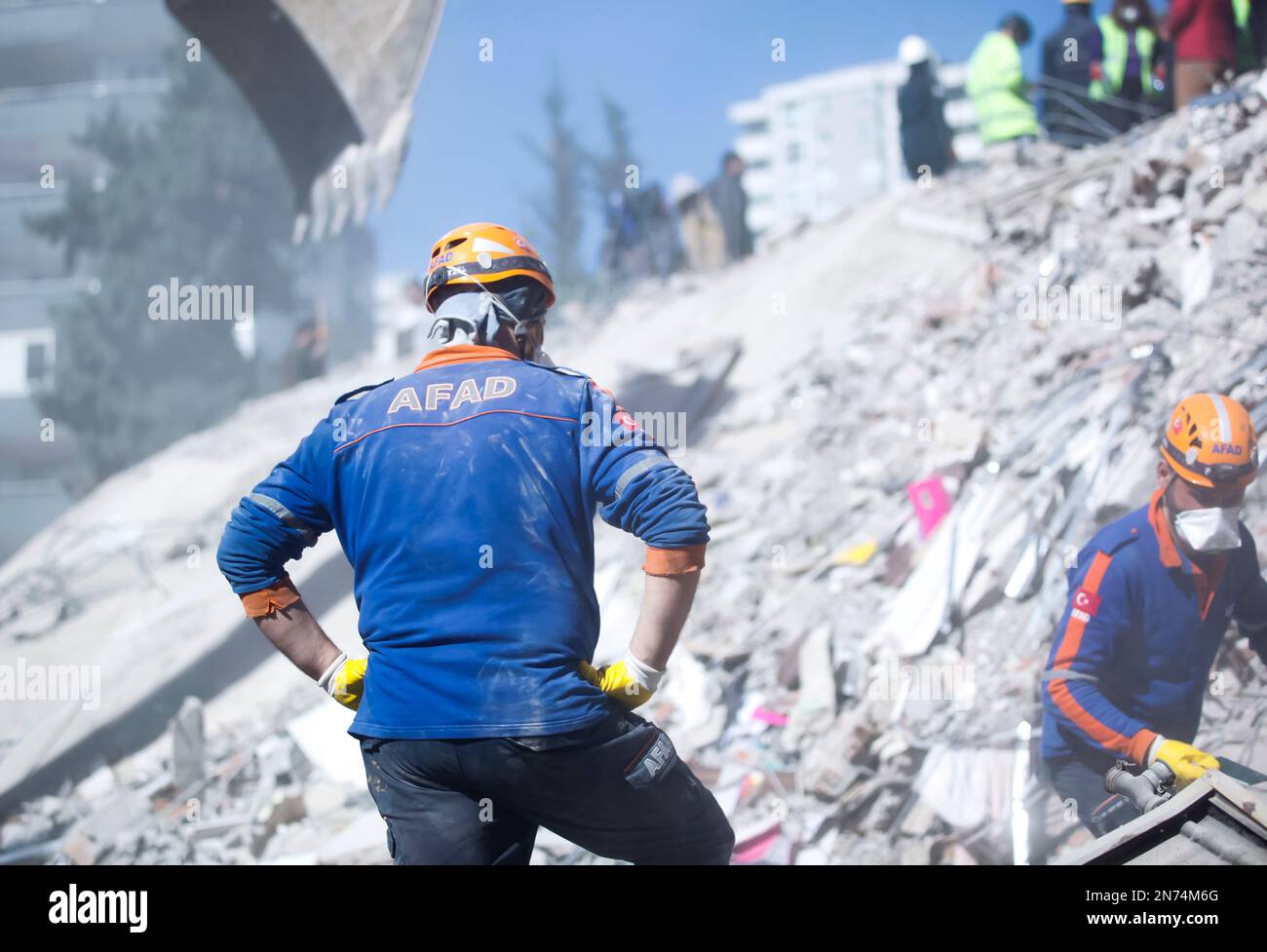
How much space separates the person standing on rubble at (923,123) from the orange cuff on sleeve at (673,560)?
723 cm

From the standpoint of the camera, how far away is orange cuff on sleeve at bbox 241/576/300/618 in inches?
90.5

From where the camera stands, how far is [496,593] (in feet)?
6.80

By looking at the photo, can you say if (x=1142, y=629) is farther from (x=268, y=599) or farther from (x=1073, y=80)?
(x=1073, y=80)

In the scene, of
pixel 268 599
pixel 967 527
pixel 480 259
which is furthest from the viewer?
pixel 967 527

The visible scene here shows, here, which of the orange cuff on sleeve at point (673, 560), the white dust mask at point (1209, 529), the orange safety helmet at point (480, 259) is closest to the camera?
the orange cuff on sleeve at point (673, 560)

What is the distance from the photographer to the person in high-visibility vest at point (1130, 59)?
720 centimetres

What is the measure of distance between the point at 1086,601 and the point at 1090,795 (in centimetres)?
61

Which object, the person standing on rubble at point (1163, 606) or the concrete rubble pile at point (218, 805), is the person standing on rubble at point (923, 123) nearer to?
the person standing on rubble at point (1163, 606)

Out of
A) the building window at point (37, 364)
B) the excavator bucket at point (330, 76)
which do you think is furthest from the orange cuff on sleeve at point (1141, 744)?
the building window at point (37, 364)

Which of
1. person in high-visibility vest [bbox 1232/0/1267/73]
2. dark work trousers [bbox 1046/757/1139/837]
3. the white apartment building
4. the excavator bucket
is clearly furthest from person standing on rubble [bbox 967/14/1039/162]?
the white apartment building

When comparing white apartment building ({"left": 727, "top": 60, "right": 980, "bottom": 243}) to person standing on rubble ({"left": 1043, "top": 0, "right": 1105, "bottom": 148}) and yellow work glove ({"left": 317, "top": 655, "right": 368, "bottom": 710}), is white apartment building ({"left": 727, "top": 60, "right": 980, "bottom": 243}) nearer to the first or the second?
person standing on rubble ({"left": 1043, "top": 0, "right": 1105, "bottom": 148})

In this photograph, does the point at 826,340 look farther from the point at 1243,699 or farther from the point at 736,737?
the point at 1243,699

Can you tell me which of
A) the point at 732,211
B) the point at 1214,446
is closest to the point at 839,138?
the point at 732,211

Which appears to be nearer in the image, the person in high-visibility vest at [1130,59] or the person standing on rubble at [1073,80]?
the person standing on rubble at [1073,80]
